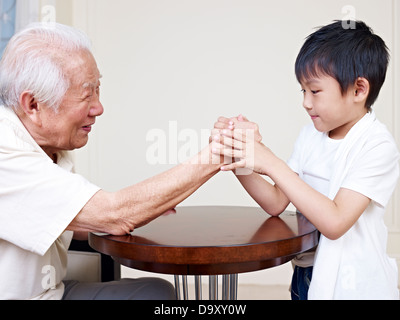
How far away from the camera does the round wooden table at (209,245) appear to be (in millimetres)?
A: 1155

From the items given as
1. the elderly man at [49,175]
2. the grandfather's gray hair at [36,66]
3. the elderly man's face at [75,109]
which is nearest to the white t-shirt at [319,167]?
the elderly man at [49,175]

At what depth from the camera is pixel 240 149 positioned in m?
1.40

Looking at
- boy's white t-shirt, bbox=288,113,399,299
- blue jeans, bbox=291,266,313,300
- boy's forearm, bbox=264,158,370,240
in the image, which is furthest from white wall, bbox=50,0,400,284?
boy's forearm, bbox=264,158,370,240

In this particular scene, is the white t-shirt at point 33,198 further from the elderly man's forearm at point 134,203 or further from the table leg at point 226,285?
the table leg at point 226,285

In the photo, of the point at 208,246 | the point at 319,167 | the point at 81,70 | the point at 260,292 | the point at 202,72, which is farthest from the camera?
the point at 202,72

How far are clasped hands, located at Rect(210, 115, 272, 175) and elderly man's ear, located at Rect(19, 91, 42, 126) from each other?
0.54 metres

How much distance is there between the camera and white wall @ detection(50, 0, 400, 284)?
343cm

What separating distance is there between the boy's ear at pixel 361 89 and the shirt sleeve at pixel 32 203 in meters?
0.93

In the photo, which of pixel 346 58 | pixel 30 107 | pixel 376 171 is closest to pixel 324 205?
pixel 376 171

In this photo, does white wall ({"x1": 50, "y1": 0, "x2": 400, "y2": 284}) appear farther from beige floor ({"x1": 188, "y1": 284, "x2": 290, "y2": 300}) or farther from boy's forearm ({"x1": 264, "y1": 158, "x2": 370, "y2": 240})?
boy's forearm ({"x1": 264, "y1": 158, "x2": 370, "y2": 240})

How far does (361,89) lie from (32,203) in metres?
1.07

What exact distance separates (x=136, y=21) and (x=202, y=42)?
23.5 inches

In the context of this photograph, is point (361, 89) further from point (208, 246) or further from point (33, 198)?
point (33, 198)

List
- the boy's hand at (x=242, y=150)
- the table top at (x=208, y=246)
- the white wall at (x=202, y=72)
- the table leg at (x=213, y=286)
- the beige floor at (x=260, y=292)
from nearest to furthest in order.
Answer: the table top at (x=208, y=246), the boy's hand at (x=242, y=150), the table leg at (x=213, y=286), the beige floor at (x=260, y=292), the white wall at (x=202, y=72)
